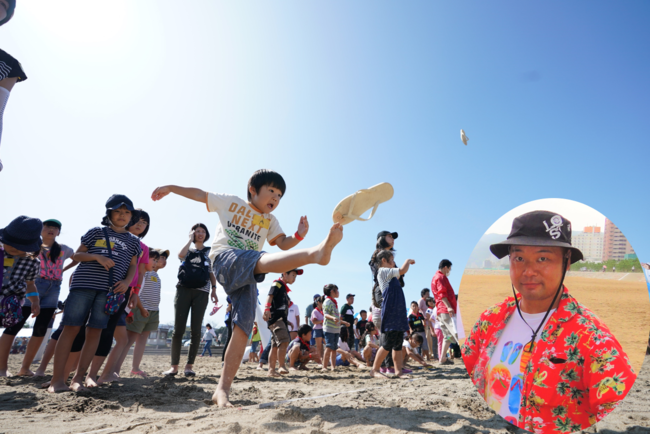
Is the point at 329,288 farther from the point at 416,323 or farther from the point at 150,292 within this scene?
the point at 150,292

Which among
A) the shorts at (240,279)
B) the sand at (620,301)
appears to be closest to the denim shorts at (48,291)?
the shorts at (240,279)

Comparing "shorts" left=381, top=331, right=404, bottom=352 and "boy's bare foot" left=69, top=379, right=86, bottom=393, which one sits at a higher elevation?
"shorts" left=381, top=331, right=404, bottom=352

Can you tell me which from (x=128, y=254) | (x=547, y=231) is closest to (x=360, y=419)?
(x=547, y=231)

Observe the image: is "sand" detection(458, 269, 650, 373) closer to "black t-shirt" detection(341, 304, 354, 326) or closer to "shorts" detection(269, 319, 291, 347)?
"shorts" detection(269, 319, 291, 347)

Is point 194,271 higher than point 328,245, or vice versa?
point 328,245

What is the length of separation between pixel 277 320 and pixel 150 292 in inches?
75.0

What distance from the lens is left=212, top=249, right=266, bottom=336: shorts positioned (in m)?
2.88

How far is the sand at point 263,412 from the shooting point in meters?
2.27

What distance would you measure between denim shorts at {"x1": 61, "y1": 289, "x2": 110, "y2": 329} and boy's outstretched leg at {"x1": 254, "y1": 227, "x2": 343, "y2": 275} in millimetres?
2120

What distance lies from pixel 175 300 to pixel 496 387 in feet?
15.2

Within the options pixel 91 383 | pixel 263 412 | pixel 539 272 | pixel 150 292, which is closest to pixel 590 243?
pixel 539 272

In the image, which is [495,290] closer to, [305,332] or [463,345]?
[463,345]

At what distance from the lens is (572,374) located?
142 cm

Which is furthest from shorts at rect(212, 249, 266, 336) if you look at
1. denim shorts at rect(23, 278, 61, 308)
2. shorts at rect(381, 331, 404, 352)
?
denim shorts at rect(23, 278, 61, 308)
